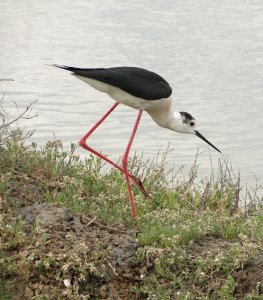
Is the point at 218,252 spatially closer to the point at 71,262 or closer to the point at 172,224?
the point at 172,224

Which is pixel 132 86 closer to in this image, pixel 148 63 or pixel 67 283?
pixel 67 283

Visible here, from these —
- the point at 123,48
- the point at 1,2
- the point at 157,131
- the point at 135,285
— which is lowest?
the point at 135,285

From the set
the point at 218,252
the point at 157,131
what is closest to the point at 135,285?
the point at 218,252

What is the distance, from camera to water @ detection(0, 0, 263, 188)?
11.8 meters

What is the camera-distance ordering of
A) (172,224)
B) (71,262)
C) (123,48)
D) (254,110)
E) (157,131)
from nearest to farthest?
(71,262)
(172,224)
(157,131)
(254,110)
(123,48)

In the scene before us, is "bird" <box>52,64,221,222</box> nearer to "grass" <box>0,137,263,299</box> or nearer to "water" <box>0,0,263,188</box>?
"grass" <box>0,137,263,299</box>

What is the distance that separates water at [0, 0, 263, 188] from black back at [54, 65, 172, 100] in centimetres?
239

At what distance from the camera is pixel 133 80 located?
6.98 metres

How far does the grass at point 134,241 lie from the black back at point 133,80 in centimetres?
85

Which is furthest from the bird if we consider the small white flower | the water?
the water

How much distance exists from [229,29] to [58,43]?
11.5 feet

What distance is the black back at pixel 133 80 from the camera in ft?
22.6

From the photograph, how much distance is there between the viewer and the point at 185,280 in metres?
5.96

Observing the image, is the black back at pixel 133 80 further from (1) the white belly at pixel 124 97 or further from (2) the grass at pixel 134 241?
(2) the grass at pixel 134 241
